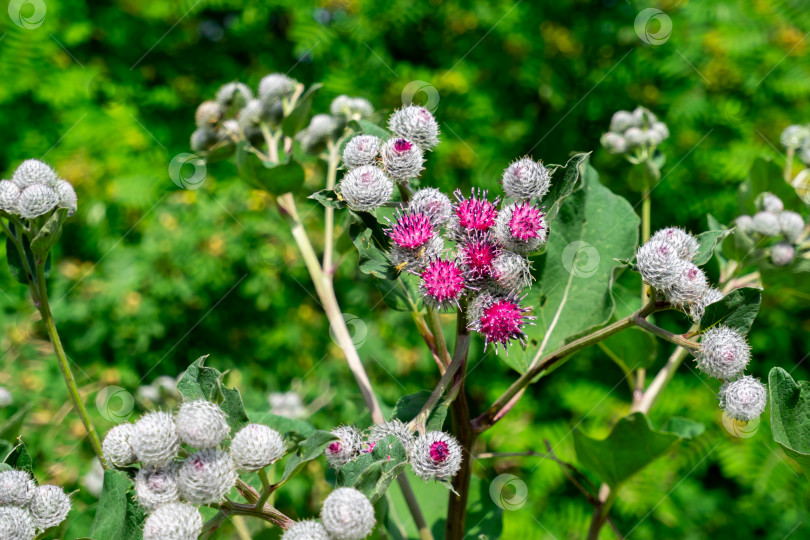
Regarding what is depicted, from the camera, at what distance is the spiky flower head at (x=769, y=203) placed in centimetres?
152

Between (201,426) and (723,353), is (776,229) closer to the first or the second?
(723,353)

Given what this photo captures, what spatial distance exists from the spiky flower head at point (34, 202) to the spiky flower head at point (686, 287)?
3.34 ft

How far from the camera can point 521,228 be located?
937 millimetres

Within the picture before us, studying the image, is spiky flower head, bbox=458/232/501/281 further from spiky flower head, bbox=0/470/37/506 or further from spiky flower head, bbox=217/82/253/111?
spiky flower head, bbox=217/82/253/111

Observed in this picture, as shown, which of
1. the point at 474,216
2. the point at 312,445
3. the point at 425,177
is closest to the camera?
the point at 312,445

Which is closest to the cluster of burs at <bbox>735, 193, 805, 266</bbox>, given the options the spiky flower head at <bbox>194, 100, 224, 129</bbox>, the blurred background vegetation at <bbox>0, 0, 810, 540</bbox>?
the spiky flower head at <bbox>194, 100, 224, 129</bbox>

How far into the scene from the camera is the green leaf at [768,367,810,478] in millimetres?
923

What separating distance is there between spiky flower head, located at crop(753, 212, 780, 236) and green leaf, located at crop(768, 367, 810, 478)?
590mm

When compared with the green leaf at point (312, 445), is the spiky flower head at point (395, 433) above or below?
above

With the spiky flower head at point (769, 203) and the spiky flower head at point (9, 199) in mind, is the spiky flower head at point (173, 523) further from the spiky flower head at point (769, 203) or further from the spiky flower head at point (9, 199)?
the spiky flower head at point (769, 203)

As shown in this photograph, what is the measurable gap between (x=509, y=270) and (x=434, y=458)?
28cm

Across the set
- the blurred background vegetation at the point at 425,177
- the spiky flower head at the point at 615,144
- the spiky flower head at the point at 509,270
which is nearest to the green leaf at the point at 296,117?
the spiky flower head at the point at 509,270

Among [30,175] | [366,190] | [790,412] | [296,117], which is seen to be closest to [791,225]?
[790,412]

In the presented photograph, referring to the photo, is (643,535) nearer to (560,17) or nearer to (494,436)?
(494,436)
